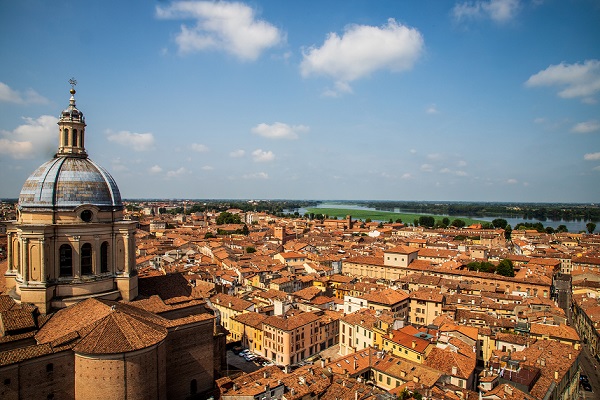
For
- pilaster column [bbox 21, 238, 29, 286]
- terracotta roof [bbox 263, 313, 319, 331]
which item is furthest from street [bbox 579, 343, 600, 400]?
pilaster column [bbox 21, 238, 29, 286]

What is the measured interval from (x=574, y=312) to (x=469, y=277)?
10225 mm

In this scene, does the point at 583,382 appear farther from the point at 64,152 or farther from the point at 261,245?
the point at 261,245

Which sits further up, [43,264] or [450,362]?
[43,264]

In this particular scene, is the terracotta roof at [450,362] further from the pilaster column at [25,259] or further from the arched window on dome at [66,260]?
the pilaster column at [25,259]

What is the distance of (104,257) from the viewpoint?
717 inches

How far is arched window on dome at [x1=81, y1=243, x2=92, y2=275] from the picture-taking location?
17.7 metres

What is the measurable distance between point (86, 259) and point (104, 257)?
0.69 metres

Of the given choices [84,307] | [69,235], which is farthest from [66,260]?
[84,307]

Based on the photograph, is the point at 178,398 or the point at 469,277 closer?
the point at 178,398

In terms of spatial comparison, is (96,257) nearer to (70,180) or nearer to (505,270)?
(70,180)

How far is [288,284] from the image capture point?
4278cm

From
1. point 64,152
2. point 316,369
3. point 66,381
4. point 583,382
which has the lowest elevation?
point 583,382

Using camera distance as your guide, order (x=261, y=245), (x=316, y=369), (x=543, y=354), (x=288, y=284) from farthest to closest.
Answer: (x=261, y=245) → (x=288, y=284) → (x=543, y=354) → (x=316, y=369)

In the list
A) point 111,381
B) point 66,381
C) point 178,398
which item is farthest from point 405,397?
point 66,381
